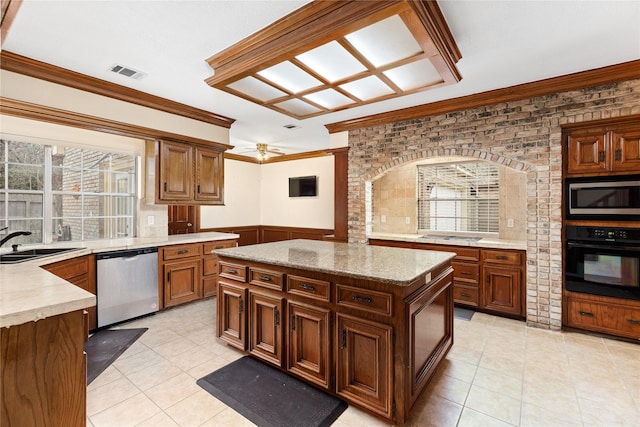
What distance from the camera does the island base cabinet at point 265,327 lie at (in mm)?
2338

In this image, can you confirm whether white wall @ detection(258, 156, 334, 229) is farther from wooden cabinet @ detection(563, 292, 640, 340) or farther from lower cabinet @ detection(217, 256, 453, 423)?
wooden cabinet @ detection(563, 292, 640, 340)

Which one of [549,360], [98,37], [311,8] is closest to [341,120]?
[311,8]

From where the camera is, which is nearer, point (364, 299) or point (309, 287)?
point (364, 299)

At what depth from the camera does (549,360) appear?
2.59 meters

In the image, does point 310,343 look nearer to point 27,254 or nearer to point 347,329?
point 347,329

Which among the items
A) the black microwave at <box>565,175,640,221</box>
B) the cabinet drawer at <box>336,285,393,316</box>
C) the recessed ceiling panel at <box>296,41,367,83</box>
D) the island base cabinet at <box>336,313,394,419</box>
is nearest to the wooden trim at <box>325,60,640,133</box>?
the black microwave at <box>565,175,640,221</box>

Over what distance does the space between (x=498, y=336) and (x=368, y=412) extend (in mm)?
1966

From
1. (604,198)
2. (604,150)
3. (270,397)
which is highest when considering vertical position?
(604,150)

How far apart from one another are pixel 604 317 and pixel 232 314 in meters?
3.78

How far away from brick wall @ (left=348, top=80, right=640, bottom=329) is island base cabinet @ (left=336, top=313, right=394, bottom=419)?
2.54m

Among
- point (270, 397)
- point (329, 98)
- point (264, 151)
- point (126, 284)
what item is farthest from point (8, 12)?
point (264, 151)

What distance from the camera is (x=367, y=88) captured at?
2.91 meters

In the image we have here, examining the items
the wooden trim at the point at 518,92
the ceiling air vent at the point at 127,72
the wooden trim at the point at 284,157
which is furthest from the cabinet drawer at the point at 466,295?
the ceiling air vent at the point at 127,72

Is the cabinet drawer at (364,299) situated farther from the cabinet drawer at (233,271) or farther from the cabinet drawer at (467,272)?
the cabinet drawer at (467,272)
